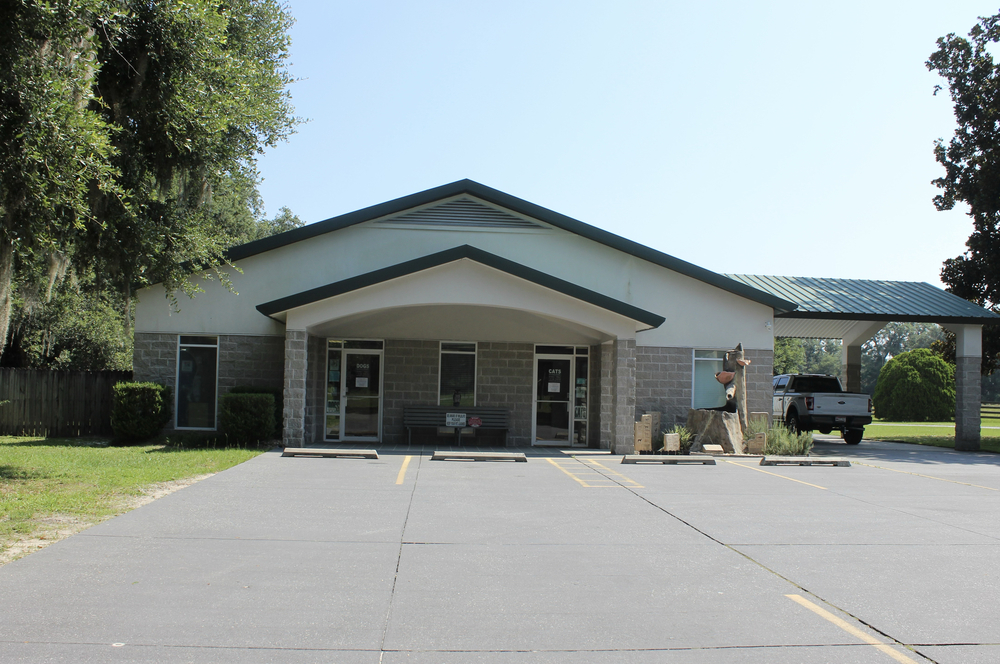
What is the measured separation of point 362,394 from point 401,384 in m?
1.00

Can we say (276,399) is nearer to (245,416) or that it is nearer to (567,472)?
(245,416)

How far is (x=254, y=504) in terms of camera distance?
9.36m

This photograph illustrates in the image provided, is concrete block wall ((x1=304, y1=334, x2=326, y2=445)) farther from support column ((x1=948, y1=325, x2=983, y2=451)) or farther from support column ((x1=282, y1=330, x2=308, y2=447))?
support column ((x1=948, y1=325, x2=983, y2=451))

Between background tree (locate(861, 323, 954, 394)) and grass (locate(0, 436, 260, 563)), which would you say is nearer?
grass (locate(0, 436, 260, 563))

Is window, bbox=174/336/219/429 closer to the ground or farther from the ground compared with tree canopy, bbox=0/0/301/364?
closer to the ground

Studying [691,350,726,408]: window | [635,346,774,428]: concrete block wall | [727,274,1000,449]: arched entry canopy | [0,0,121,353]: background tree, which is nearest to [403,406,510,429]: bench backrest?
[635,346,774,428]: concrete block wall

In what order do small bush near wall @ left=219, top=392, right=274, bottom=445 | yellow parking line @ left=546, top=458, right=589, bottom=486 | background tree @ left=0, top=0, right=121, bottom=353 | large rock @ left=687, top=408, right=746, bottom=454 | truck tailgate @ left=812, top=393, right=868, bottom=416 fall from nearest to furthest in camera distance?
background tree @ left=0, top=0, right=121, bottom=353
yellow parking line @ left=546, top=458, right=589, bottom=486
small bush near wall @ left=219, top=392, right=274, bottom=445
large rock @ left=687, top=408, right=746, bottom=454
truck tailgate @ left=812, top=393, right=868, bottom=416

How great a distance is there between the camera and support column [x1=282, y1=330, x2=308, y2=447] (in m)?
15.8

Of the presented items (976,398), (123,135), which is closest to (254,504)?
(123,135)

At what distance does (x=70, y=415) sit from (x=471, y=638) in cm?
1727

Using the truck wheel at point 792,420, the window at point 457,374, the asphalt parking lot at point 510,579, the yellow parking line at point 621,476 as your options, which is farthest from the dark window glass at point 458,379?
the truck wheel at point 792,420

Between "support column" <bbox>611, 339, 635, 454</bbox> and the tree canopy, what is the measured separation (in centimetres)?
828

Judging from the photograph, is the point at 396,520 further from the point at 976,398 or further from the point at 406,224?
the point at 976,398

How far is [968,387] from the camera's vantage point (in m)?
21.7
